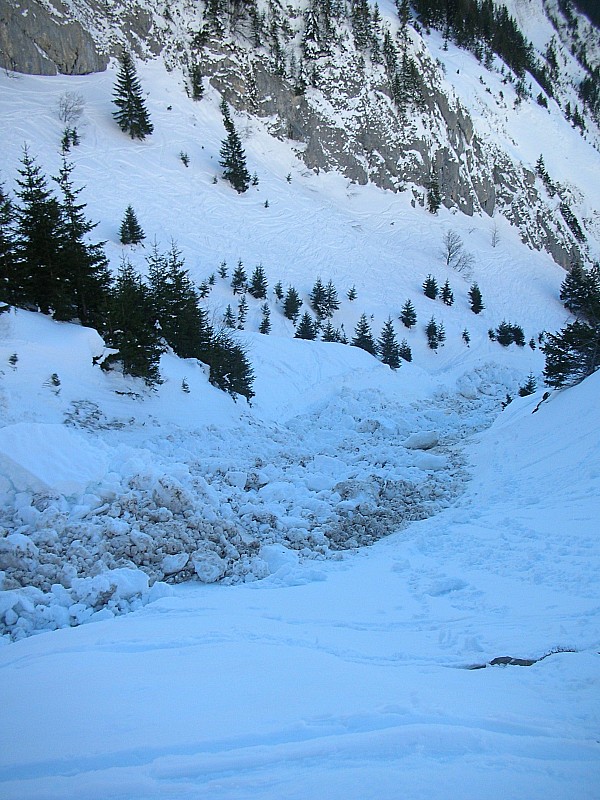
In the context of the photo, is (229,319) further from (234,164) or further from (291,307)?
(234,164)

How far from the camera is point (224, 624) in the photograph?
342 cm

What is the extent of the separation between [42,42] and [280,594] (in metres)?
57.5

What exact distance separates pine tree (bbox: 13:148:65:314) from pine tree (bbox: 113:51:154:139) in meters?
35.8

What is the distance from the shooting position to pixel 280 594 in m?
4.36

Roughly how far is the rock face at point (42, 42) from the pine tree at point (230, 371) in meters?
45.7

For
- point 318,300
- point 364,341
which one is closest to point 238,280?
point 318,300

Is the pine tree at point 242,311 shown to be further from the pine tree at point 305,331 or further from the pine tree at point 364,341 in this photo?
the pine tree at point 364,341

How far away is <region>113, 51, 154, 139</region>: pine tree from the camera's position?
39594mm

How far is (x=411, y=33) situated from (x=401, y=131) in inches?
756

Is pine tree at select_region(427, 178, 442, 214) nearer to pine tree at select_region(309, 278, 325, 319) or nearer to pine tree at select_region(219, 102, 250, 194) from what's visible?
pine tree at select_region(219, 102, 250, 194)

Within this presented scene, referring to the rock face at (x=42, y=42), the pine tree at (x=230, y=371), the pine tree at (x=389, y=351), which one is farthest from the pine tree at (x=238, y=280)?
the rock face at (x=42, y=42)

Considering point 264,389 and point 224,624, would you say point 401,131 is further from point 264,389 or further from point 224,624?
point 224,624

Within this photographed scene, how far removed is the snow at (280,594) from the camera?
1.90 metres

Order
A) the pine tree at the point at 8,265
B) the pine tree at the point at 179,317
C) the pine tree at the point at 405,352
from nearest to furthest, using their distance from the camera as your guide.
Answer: the pine tree at the point at 8,265
the pine tree at the point at 179,317
the pine tree at the point at 405,352
